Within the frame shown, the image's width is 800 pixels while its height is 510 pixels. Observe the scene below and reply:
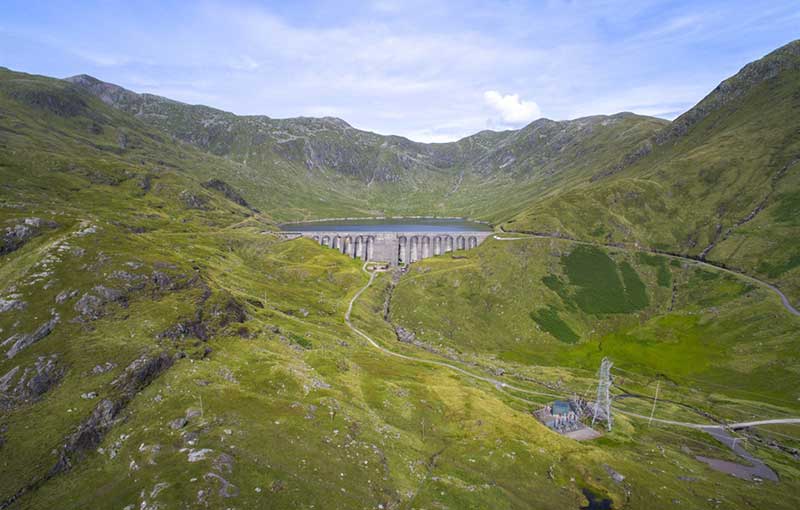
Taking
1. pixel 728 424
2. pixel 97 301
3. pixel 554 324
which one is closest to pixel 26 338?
pixel 97 301

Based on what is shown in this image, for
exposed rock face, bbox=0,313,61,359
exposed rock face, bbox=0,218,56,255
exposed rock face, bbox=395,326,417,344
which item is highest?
exposed rock face, bbox=0,218,56,255

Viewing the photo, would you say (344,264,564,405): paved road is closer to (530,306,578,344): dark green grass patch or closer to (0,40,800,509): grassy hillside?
(0,40,800,509): grassy hillside

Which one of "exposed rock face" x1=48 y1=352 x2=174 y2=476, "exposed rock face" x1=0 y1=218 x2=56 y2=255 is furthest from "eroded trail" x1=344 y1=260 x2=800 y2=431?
"exposed rock face" x1=0 y1=218 x2=56 y2=255

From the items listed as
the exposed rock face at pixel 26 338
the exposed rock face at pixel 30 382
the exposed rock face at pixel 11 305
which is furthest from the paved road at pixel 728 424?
the exposed rock face at pixel 11 305

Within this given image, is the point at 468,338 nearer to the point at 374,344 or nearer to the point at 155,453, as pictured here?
the point at 374,344

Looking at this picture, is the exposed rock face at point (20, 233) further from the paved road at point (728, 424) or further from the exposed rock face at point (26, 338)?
the paved road at point (728, 424)

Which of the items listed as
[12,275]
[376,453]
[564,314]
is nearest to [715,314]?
[564,314]

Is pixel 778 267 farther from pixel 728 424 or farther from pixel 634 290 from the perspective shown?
pixel 728 424

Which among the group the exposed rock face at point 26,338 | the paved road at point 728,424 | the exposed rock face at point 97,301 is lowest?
the paved road at point 728,424
